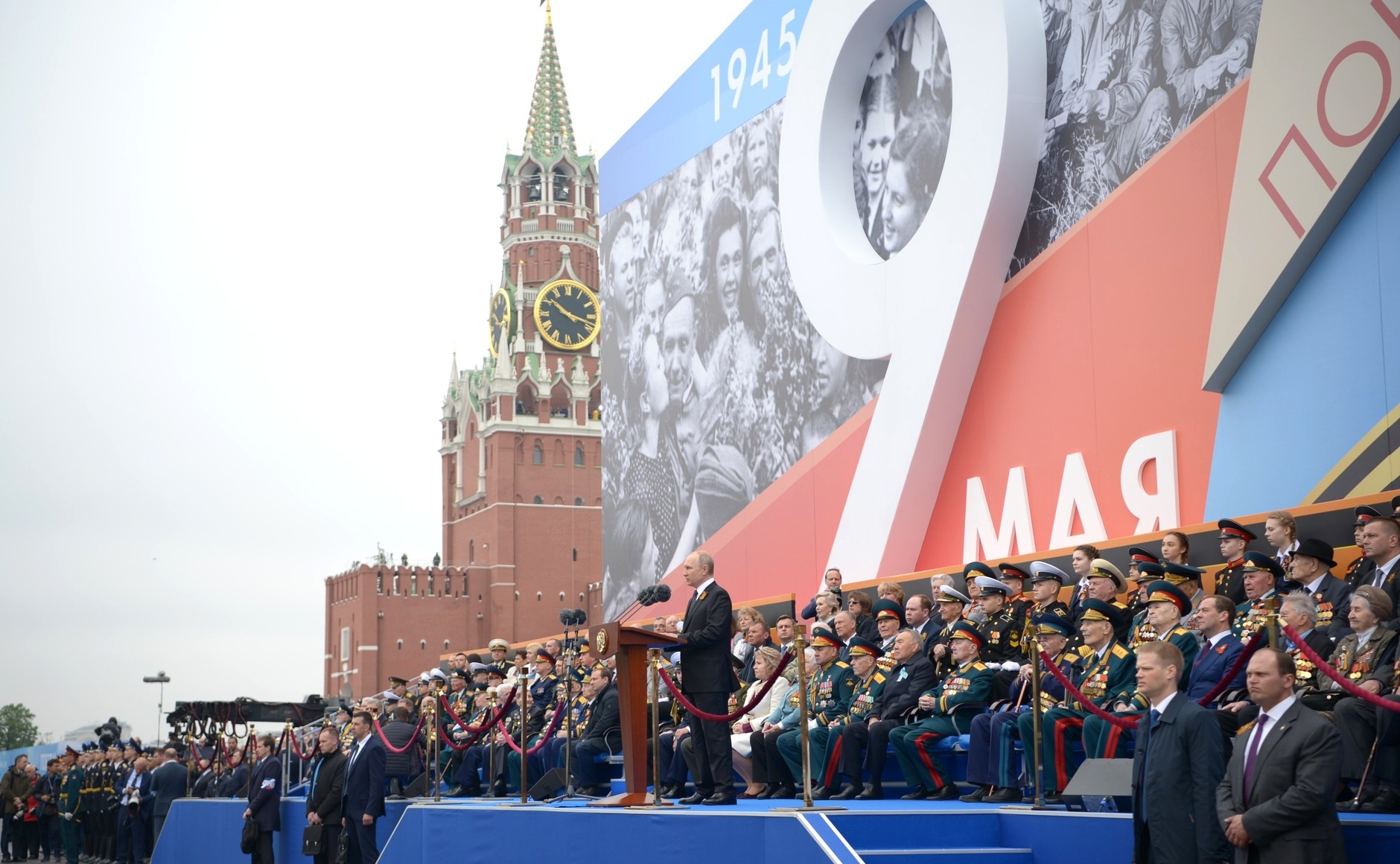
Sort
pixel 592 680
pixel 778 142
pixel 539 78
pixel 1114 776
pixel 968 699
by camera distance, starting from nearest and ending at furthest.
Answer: pixel 1114 776, pixel 968 699, pixel 592 680, pixel 778 142, pixel 539 78

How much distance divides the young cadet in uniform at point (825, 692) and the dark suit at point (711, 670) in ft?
3.74

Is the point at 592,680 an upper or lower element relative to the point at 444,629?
lower

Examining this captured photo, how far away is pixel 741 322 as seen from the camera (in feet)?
58.9

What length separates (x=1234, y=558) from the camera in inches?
322

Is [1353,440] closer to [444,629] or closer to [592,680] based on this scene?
[592,680]

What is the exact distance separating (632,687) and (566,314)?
6123 centimetres

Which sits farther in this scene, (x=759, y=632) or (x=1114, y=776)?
(x=759, y=632)

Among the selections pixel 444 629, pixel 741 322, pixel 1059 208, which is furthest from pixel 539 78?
pixel 1059 208

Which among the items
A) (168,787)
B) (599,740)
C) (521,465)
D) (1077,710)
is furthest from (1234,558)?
(521,465)

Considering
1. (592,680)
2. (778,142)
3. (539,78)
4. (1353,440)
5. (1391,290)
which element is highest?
(539,78)

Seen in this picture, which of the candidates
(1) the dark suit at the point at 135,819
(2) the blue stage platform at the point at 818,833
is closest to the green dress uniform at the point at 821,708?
(2) the blue stage platform at the point at 818,833

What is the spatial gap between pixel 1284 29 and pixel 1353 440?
10.1ft

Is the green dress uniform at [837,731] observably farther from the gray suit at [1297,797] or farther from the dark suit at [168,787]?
the dark suit at [168,787]

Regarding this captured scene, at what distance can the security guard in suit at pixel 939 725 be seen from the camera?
8.34 meters
